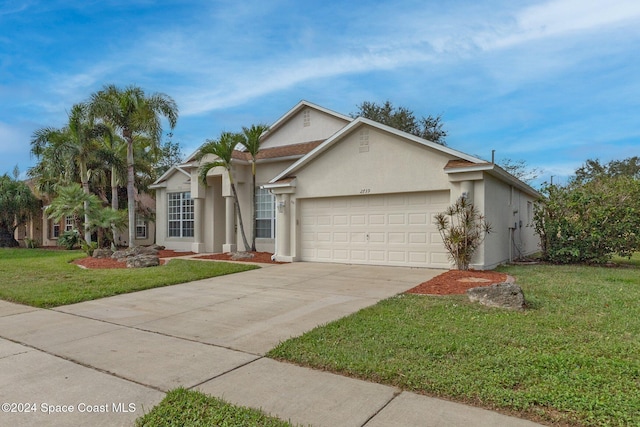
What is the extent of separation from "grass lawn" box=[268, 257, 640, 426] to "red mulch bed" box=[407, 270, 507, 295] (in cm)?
99

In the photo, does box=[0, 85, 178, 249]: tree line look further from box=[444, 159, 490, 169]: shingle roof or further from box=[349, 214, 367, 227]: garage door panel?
box=[444, 159, 490, 169]: shingle roof

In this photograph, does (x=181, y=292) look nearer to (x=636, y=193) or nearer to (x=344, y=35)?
(x=344, y=35)

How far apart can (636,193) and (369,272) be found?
9125 mm

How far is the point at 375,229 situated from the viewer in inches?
511

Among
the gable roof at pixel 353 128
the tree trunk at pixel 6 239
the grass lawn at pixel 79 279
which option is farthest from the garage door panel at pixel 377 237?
the tree trunk at pixel 6 239

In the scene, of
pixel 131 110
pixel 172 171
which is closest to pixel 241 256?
pixel 172 171

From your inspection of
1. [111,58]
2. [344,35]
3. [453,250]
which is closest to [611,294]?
[453,250]

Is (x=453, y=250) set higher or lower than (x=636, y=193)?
lower

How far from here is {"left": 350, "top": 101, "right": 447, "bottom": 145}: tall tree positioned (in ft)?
103

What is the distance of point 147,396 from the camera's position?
3.58 metres

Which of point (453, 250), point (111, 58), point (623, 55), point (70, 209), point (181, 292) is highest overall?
point (111, 58)

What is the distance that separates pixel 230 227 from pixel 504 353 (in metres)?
14.6

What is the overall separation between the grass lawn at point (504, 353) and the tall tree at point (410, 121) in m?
25.6

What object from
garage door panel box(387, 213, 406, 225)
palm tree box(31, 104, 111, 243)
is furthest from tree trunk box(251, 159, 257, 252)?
palm tree box(31, 104, 111, 243)
